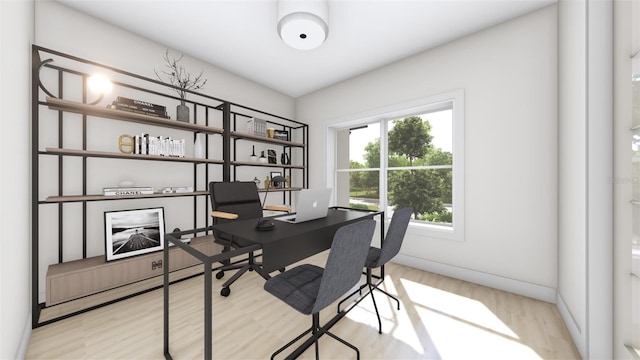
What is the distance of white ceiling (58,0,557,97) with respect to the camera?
2.17m

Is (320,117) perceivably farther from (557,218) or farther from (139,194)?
(557,218)

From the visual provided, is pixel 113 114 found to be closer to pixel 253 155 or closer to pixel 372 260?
pixel 253 155

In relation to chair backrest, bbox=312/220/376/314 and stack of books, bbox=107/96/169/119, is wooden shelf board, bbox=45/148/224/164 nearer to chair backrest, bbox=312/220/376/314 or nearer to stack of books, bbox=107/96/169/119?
stack of books, bbox=107/96/169/119

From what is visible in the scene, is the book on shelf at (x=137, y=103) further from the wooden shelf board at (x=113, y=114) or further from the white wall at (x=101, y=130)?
the white wall at (x=101, y=130)

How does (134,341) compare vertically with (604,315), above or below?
below

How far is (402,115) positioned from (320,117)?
1487 mm

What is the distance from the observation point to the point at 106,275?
2.07 m

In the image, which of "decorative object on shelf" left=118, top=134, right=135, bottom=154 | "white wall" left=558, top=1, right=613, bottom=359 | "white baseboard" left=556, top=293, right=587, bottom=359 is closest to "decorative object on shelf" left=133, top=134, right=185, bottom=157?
"decorative object on shelf" left=118, top=134, right=135, bottom=154

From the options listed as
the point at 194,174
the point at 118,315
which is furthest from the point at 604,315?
the point at 194,174

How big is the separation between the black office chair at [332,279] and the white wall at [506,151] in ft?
6.32

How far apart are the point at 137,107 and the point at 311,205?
211 centimetres

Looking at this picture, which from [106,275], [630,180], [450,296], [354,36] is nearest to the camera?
[630,180]

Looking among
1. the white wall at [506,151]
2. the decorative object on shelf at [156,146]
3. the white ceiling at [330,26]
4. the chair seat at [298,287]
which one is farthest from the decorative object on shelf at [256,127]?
the chair seat at [298,287]

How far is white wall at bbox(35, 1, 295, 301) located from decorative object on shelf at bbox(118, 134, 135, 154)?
0.14 meters
